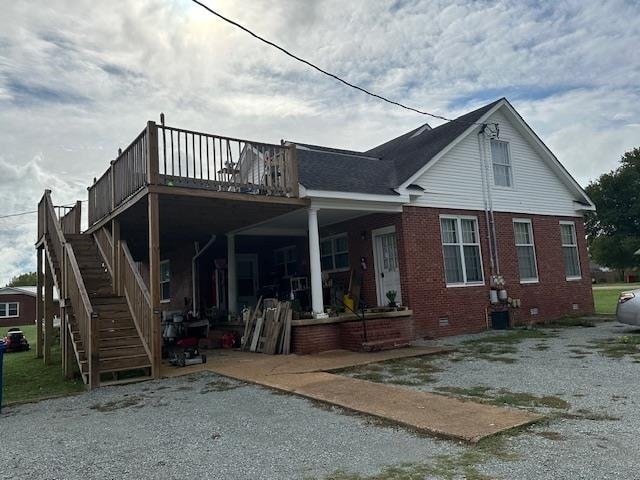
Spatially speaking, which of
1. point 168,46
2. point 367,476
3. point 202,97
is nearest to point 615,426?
point 367,476

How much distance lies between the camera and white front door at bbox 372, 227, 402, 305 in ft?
40.1

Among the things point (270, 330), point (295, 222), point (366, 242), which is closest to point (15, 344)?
point (295, 222)

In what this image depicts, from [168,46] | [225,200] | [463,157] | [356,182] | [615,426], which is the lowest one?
[615,426]

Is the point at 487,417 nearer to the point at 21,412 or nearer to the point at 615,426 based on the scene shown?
the point at 615,426

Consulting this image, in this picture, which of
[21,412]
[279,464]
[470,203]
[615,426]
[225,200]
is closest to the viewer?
[279,464]

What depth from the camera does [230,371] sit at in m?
8.33

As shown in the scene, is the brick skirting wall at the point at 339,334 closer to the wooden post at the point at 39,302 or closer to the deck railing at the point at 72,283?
the deck railing at the point at 72,283

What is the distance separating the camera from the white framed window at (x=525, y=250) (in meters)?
14.2

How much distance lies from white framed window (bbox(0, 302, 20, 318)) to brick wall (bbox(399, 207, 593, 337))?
44.4 metres

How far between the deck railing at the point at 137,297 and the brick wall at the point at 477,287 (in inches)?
238

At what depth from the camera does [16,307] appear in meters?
44.5

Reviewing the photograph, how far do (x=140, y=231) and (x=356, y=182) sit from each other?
5.66 metres

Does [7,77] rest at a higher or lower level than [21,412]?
higher

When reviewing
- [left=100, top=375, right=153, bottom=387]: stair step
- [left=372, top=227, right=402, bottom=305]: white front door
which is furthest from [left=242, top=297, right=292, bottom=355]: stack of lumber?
[left=372, top=227, right=402, bottom=305]: white front door
